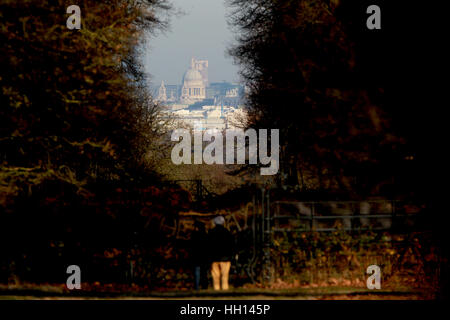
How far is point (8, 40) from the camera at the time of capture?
22.9 metres

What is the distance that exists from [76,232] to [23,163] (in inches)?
119

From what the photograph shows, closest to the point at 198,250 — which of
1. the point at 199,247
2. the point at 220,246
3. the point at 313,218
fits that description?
the point at 199,247

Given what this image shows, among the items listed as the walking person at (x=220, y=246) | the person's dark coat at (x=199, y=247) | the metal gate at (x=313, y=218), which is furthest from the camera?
the metal gate at (x=313, y=218)

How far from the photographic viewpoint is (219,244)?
18.8 metres

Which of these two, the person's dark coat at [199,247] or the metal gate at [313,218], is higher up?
the metal gate at [313,218]

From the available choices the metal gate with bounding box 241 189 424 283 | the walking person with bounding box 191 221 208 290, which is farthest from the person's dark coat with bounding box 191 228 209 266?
the metal gate with bounding box 241 189 424 283

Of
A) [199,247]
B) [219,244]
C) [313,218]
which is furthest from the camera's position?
[313,218]

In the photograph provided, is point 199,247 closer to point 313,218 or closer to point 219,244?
point 219,244

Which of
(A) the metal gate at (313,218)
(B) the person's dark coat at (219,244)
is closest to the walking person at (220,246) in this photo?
(B) the person's dark coat at (219,244)

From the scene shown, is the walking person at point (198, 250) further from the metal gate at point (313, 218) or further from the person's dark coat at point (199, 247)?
the metal gate at point (313, 218)

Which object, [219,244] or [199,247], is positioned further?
[199,247]

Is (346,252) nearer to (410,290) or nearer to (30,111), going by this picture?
(410,290)

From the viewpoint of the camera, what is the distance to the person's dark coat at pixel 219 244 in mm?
18812

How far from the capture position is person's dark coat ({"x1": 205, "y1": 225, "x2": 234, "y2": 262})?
18.8 metres
